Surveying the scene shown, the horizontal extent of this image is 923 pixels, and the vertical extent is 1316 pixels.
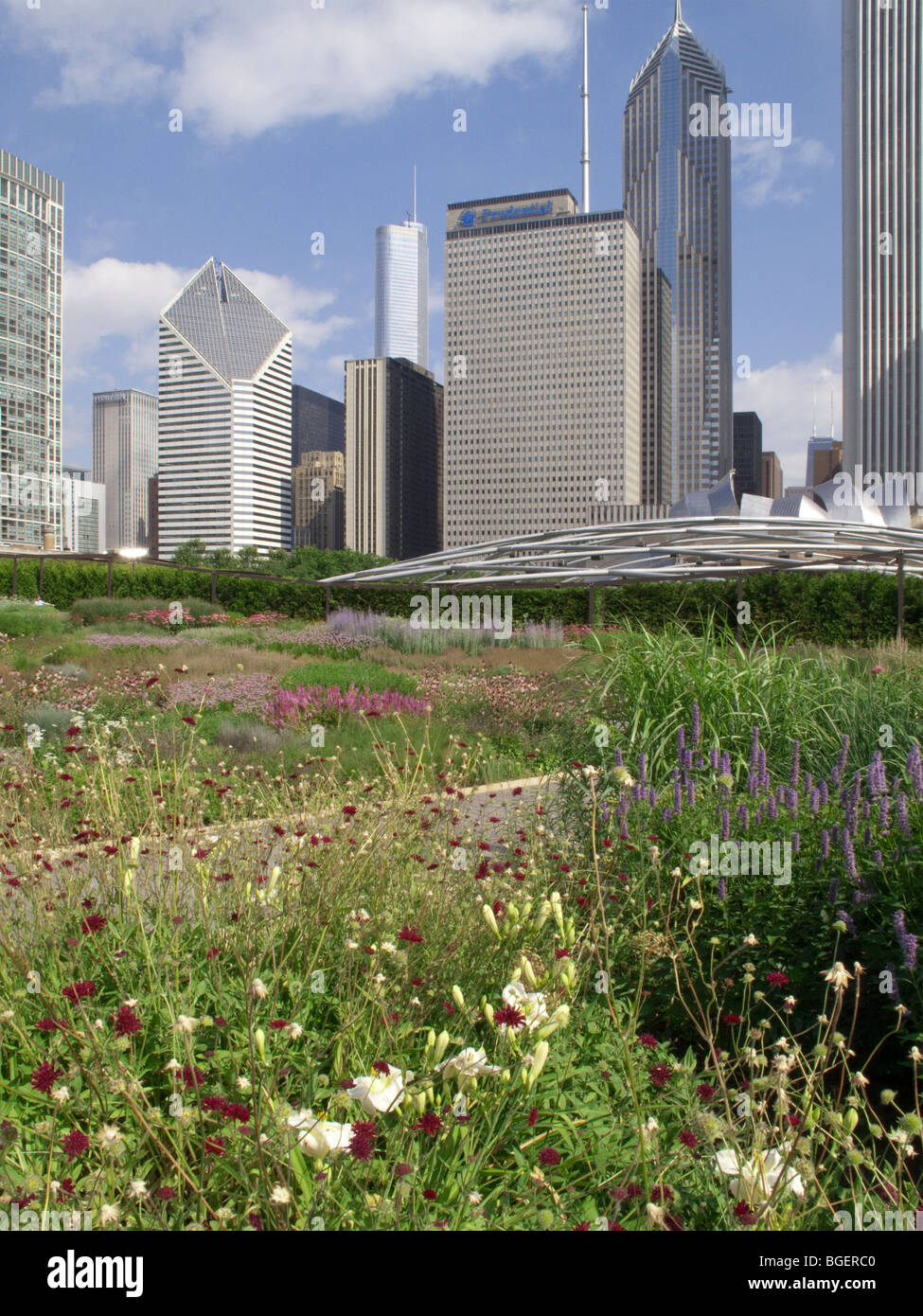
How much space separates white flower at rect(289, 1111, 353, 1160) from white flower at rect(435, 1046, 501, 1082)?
9.9 inches

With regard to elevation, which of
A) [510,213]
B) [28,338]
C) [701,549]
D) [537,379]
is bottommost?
[701,549]

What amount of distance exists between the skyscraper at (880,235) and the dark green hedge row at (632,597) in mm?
127109

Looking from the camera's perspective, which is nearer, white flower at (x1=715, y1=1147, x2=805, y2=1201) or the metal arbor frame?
white flower at (x1=715, y1=1147, x2=805, y2=1201)

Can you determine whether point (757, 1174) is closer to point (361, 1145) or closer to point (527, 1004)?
point (527, 1004)

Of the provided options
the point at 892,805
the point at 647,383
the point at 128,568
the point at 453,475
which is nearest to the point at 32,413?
the point at 453,475

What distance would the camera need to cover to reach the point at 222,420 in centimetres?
15462

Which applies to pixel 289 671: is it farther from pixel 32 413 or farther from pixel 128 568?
pixel 32 413

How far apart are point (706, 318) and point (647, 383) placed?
31714mm

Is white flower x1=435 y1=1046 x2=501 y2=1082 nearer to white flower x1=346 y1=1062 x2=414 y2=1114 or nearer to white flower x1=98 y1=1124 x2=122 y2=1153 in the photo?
white flower x1=346 y1=1062 x2=414 y2=1114

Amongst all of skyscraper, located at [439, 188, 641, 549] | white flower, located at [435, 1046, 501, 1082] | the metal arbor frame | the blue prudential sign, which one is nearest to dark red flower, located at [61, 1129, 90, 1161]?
white flower, located at [435, 1046, 501, 1082]

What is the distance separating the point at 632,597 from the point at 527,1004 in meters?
18.9

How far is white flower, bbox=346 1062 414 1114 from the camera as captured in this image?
71.6 inches

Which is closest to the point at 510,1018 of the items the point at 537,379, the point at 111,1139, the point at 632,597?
the point at 111,1139

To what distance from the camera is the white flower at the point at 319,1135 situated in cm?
162
